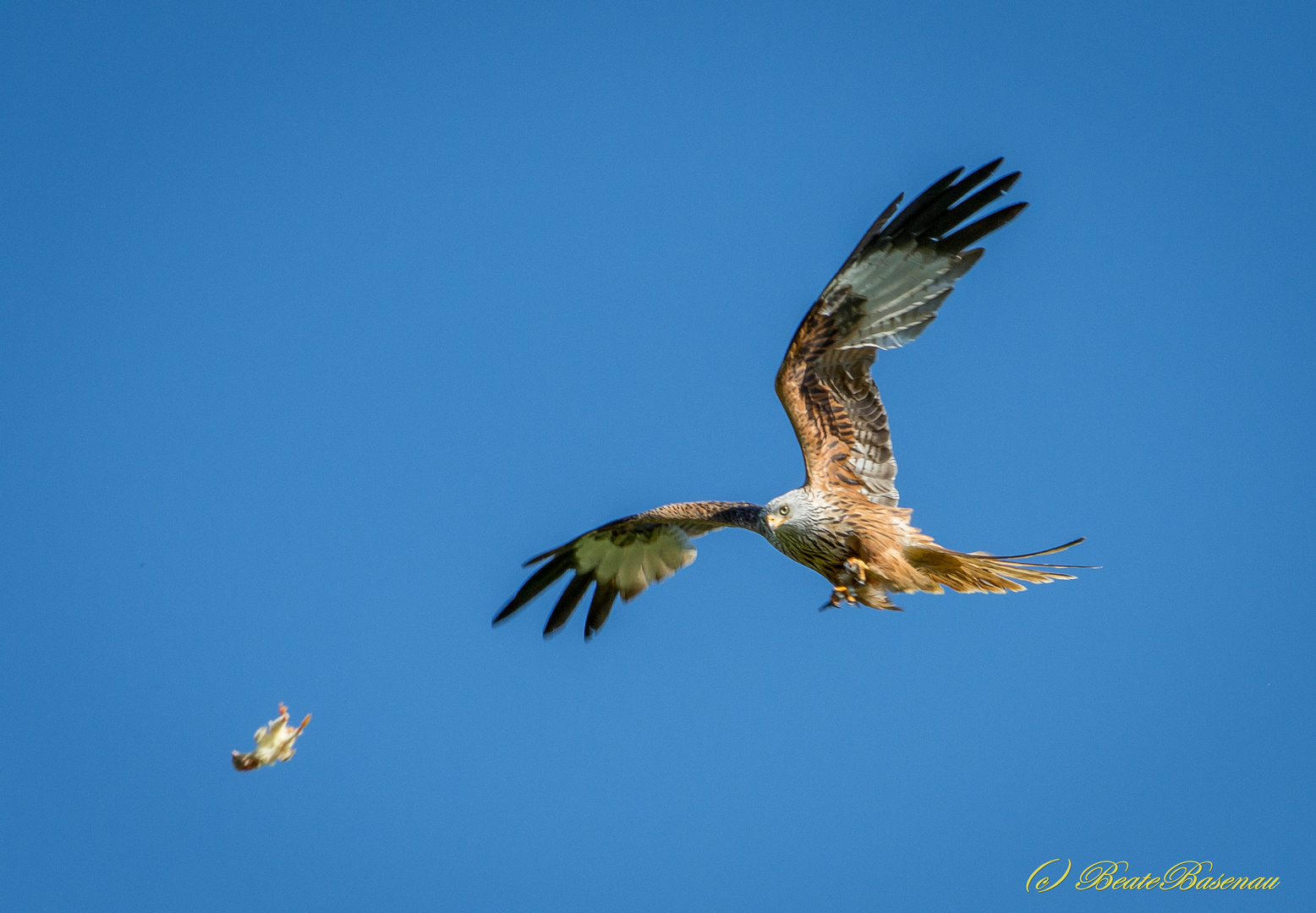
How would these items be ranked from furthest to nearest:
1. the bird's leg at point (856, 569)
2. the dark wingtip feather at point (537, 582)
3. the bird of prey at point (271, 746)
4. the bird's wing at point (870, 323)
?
the dark wingtip feather at point (537, 582) → the bird's leg at point (856, 569) → the bird's wing at point (870, 323) → the bird of prey at point (271, 746)

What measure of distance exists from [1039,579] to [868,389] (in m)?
1.82

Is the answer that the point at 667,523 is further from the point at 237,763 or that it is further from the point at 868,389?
the point at 237,763

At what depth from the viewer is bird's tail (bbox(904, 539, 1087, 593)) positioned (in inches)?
283

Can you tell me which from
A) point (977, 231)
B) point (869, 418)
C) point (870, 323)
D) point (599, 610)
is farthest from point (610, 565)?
point (977, 231)

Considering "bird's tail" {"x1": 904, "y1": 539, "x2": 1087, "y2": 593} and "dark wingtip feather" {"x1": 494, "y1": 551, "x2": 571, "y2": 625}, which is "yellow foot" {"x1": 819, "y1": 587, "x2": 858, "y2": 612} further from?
"dark wingtip feather" {"x1": 494, "y1": 551, "x2": 571, "y2": 625}

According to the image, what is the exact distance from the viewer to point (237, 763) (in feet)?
19.6

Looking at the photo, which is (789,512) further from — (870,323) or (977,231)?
(977,231)

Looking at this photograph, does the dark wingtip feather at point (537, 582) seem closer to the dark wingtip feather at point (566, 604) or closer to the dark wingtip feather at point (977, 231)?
the dark wingtip feather at point (566, 604)

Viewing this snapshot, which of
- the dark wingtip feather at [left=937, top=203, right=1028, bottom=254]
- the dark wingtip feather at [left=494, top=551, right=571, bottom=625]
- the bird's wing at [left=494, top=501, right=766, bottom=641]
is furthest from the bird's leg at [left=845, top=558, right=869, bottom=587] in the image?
the dark wingtip feather at [left=494, top=551, right=571, bottom=625]

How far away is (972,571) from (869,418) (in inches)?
52.8

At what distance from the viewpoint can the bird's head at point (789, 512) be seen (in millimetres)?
7633

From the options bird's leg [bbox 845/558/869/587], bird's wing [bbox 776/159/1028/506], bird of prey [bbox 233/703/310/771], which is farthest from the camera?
bird's leg [bbox 845/558/869/587]

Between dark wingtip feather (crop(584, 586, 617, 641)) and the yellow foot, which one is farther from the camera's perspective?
dark wingtip feather (crop(584, 586, 617, 641))

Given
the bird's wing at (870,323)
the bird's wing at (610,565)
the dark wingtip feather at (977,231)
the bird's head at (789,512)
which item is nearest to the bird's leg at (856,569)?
the bird's head at (789,512)
